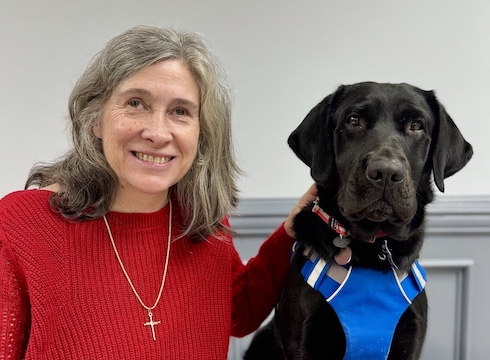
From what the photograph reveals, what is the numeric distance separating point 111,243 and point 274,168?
0.78 metres

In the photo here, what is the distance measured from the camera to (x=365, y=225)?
97 centimetres

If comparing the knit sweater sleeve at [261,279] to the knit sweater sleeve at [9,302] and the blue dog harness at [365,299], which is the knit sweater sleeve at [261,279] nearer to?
the blue dog harness at [365,299]

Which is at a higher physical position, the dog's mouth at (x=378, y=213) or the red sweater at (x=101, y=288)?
the dog's mouth at (x=378, y=213)

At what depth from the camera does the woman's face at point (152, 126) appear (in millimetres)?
897

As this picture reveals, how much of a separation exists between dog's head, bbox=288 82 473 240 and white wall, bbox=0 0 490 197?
1.74ft

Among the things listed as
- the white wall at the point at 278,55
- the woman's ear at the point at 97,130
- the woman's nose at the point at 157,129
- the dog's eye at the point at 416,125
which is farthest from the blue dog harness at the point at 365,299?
the white wall at the point at 278,55

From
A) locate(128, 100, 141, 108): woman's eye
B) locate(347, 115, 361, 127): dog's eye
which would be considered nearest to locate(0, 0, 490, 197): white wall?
locate(347, 115, 361, 127): dog's eye

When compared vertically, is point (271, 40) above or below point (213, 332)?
above

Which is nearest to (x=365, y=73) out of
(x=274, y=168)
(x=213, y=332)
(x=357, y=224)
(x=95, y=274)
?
(x=274, y=168)

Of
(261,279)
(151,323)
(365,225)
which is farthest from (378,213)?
(151,323)

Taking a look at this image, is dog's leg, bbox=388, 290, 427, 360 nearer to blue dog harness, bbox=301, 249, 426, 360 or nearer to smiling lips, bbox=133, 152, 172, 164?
blue dog harness, bbox=301, 249, 426, 360

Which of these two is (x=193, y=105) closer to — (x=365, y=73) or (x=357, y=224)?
(x=357, y=224)

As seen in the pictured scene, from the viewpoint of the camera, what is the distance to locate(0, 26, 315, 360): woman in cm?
88

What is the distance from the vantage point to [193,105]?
96cm
